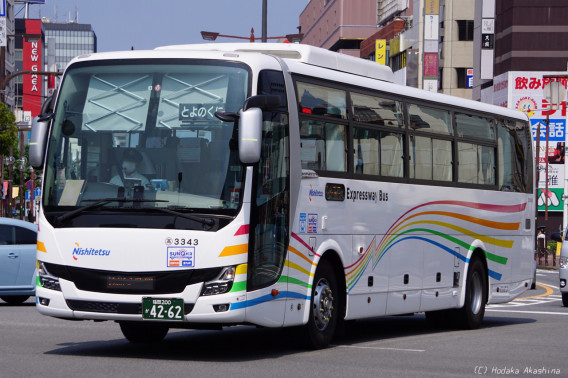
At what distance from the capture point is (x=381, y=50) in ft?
383

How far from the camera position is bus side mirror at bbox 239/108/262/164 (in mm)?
11648

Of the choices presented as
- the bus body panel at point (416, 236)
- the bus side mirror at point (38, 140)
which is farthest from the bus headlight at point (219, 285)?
the bus side mirror at point (38, 140)

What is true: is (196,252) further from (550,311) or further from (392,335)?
(550,311)

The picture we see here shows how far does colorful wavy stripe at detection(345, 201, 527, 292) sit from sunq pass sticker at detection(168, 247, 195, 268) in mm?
2915

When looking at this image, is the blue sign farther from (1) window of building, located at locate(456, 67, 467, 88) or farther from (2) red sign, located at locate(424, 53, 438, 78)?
(2) red sign, located at locate(424, 53, 438, 78)

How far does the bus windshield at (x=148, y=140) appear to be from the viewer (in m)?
12.0

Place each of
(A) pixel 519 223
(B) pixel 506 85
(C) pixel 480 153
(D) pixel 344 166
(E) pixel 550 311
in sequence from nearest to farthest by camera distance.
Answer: (D) pixel 344 166 < (C) pixel 480 153 < (A) pixel 519 223 < (E) pixel 550 311 < (B) pixel 506 85

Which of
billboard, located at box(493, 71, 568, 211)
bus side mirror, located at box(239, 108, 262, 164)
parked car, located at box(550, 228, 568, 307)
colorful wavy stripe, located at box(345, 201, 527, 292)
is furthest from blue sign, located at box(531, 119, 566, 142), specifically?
bus side mirror, located at box(239, 108, 262, 164)

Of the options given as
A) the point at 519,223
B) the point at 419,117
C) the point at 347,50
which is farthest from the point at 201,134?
the point at 347,50

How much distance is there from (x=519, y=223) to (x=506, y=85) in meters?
68.8

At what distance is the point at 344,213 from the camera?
14219 mm

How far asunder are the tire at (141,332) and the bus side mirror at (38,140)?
2.42m

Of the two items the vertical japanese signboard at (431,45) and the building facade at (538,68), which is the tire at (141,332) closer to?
the building facade at (538,68)

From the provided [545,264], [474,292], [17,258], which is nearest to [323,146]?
[474,292]
